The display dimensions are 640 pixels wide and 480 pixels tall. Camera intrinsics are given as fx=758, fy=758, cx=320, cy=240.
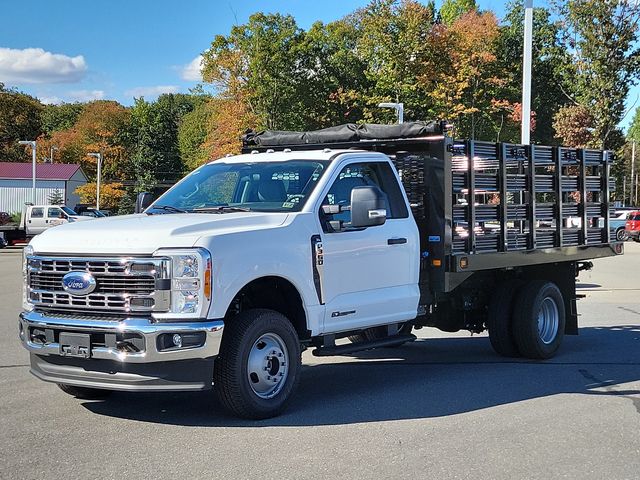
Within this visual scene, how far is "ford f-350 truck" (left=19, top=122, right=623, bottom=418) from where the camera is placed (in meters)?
5.71

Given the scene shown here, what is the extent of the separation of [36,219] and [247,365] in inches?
1627

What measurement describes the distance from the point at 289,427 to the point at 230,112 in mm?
43856

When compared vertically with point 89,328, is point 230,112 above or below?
above

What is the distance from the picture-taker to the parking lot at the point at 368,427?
5051mm

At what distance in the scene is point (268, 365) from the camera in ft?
20.5

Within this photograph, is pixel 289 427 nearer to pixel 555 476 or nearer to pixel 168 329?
pixel 168 329

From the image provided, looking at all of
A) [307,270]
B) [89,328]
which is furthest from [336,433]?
[89,328]

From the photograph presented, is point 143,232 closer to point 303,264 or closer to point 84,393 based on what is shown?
point 303,264

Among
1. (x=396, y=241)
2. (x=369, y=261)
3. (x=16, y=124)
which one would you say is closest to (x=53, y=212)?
(x=396, y=241)

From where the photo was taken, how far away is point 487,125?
52.8 m

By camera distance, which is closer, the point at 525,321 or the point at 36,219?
the point at 525,321

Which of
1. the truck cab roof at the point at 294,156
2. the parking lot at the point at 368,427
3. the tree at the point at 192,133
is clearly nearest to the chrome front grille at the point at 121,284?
the parking lot at the point at 368,427

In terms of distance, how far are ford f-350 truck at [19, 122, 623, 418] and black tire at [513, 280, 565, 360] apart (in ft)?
0.08

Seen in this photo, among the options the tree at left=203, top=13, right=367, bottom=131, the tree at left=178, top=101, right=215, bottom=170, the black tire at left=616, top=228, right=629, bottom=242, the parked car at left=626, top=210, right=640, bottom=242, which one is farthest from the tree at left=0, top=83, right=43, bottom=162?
the black tire at left=616, top=228, right=629, bottom=242
